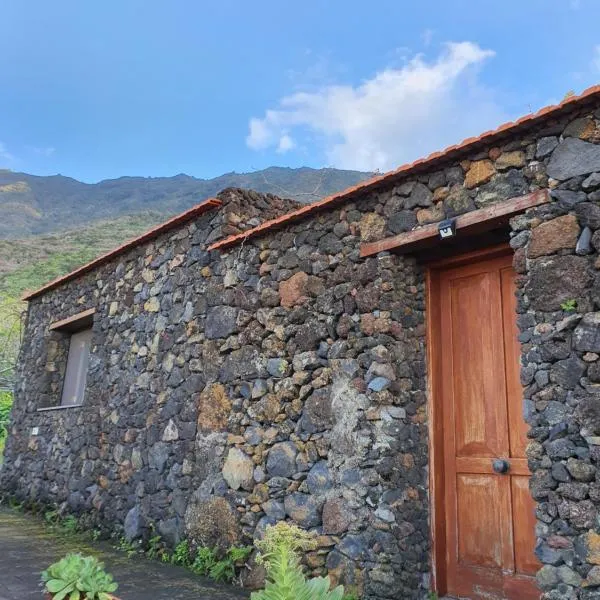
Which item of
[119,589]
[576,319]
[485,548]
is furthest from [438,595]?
[119,589]

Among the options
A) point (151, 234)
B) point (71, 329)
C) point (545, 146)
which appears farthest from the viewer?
point (71, 329)

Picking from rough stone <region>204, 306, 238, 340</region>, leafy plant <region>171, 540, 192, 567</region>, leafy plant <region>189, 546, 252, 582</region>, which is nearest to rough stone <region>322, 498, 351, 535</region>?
leafy plant <region>189, 546, 252, 582</region>

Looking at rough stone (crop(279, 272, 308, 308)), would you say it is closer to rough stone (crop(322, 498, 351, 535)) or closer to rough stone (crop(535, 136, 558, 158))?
rough stone (crop(322, 498, 351, 535))

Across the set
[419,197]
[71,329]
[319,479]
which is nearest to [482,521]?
[319,479]

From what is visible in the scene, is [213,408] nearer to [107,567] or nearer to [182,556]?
[182,556]

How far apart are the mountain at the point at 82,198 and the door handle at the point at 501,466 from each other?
28884 millimetres

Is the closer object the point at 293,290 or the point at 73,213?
the point at 293,290

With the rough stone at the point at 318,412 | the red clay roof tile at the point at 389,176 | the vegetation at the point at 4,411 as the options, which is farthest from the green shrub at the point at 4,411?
the rough stone at the point at 318,412

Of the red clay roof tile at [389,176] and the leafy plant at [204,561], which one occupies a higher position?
the red clay roof tile at [389,176]

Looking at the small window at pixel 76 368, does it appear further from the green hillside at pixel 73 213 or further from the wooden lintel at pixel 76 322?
the green hillside at pixel 73 213

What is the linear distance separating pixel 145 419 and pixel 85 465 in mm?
1438

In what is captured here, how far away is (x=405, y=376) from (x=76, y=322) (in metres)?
5.58

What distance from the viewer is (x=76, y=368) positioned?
8.42 m

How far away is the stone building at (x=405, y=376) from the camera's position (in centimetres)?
307
